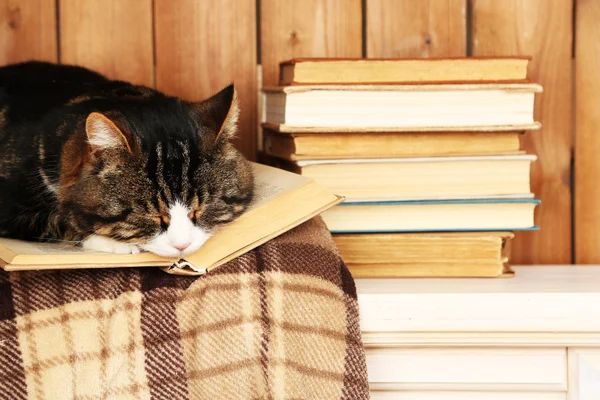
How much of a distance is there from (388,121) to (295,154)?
14 cm

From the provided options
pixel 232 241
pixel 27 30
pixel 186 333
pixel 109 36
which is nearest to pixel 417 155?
pixel 232 241

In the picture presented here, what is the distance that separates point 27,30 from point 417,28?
654mm

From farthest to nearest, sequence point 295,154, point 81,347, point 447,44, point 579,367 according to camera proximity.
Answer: point 447,44 < point 295,154 < point 579,367 < point 81,347

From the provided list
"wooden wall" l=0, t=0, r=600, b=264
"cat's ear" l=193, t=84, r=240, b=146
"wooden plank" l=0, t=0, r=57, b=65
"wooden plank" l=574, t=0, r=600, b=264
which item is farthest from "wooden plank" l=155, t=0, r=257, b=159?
"wooden plank" l=574, t=0, r=600, b=264

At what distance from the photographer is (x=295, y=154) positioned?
1.01 meters

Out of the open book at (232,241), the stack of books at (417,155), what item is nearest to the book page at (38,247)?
the open book at (232,241)

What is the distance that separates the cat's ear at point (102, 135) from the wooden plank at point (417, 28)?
0.54 m

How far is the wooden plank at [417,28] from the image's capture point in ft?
3.96

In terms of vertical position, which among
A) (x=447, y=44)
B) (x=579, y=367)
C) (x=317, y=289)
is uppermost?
(x=447, y=44)

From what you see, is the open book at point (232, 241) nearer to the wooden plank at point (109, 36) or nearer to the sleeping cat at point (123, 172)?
the sleeping cat at point (123, 172)

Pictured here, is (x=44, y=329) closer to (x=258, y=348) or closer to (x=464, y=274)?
(x=258, y=348)

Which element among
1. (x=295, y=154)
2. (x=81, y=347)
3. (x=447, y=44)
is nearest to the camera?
(x=81, y=347)

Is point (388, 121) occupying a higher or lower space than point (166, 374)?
higher

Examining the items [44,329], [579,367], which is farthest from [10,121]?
[579,367]
